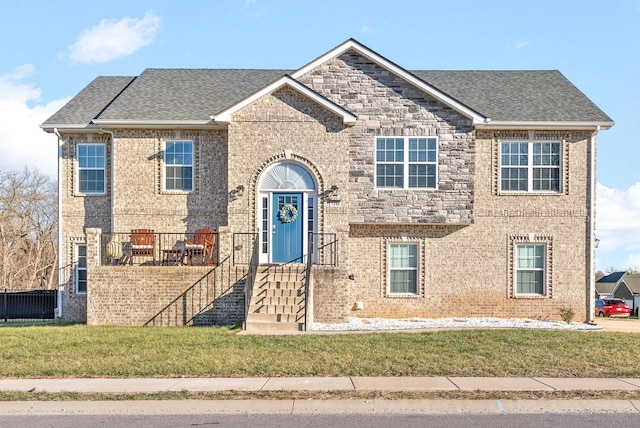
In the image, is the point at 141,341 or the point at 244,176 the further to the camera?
the point at 244,176

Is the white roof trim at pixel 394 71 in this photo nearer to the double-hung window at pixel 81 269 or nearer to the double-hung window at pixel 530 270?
the double-hung window at pixel 530 270

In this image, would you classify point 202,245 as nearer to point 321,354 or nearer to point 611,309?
point 321,354

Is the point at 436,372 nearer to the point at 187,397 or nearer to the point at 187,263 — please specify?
the point at 187,397

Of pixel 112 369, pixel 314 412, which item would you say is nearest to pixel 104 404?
pixel 112 369

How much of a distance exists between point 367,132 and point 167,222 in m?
6.52

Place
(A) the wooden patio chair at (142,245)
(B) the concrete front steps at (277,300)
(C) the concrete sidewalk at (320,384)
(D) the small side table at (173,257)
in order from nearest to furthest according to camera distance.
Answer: (C) the concrete sidewalk at (320,384) < (B) the concrete front steps at (277,300) < (D) the small side table at (173,257) < (A) the wooden patio chair at (142,245)

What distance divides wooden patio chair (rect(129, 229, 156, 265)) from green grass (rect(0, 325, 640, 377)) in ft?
12.7

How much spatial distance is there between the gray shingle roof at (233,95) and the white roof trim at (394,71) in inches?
31.9

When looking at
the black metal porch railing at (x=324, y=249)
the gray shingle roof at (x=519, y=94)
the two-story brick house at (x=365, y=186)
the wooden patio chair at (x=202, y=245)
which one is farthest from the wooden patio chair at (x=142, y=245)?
the gray shingle roof at (x=519, y=94)

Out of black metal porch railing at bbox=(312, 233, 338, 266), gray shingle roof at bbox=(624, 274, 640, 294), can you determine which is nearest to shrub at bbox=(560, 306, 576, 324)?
black metal porch railing at bbox=(312, 233, 338, 266)

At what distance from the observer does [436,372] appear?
437 inches

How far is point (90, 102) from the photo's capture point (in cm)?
2189

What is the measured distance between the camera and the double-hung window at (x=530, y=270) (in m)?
19.9

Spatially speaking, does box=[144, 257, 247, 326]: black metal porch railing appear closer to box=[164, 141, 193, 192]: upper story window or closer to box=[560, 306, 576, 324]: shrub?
box=[164, 141, 193, 192]: upper story window
